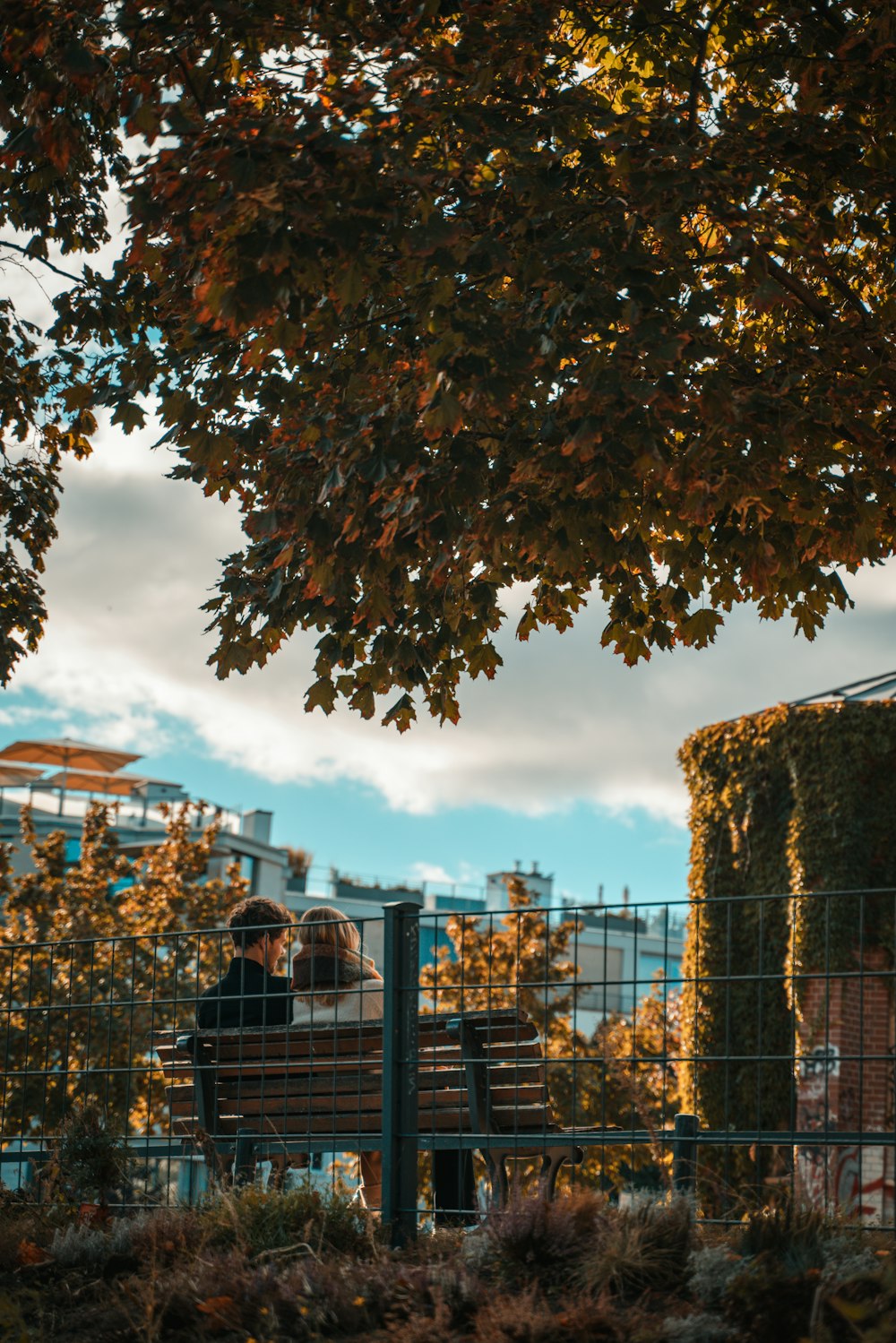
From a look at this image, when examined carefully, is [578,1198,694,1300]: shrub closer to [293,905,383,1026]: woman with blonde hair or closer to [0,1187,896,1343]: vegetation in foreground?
[0,1187,896,1343]: vegetation in foreground

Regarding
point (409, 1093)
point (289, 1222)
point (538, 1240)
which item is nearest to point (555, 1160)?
point (409, 1093)

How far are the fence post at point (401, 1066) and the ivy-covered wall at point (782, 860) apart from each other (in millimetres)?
12419

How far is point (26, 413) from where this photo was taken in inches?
459

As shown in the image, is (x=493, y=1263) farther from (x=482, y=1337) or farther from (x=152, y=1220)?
(x=152, y=1220)

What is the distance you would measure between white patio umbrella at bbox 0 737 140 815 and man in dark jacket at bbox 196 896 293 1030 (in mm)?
34828

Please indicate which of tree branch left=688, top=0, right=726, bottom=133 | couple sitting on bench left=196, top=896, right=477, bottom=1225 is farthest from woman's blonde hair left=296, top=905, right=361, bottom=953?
tree branch left=688, top=0, right=726, bottom=133

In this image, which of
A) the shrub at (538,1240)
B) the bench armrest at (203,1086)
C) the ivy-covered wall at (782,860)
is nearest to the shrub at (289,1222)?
the shrub at (538,1240)

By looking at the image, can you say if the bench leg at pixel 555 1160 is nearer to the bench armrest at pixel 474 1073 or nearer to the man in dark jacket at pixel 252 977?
the bench armrest at pixel 474 1073

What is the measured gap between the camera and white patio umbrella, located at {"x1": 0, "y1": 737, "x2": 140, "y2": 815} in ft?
135

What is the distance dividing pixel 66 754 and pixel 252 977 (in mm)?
35271

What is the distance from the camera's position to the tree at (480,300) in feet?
18.8

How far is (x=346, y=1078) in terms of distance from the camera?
6539mm

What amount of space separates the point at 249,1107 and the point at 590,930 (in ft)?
149

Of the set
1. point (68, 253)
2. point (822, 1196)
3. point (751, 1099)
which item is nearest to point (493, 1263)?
point (822, 1196)
